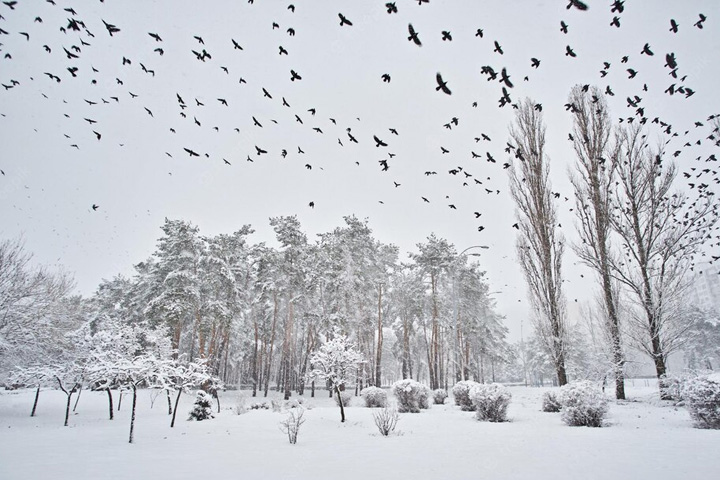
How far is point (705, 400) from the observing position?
9.39 meters

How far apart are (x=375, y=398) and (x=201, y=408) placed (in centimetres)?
936

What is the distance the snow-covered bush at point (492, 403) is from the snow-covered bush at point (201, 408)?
11512 mm

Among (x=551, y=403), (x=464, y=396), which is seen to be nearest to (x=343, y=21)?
(x=551, y=403)

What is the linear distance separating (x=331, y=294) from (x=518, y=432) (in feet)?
64.5

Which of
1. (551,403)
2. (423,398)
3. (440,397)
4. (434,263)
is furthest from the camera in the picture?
(434,263)

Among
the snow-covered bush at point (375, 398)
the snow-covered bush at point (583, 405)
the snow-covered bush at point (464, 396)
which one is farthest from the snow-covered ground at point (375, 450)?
the snow-covered bush at point (375, 398)

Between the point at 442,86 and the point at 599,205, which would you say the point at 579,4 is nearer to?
the point at 442,86

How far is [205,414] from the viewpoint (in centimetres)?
1499

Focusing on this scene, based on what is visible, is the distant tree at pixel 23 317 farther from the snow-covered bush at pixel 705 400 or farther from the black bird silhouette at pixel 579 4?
the snow-covered bush at pixel 705 400

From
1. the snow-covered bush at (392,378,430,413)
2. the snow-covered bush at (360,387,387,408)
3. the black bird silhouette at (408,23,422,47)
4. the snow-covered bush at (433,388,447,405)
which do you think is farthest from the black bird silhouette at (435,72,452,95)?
the snow-covered bush at (433,388,447,405)

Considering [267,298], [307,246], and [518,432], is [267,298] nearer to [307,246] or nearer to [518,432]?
[307,246]

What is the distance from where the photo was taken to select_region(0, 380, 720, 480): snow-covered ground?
19.4 feet

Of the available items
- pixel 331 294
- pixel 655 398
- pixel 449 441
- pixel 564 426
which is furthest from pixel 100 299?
pixel 655 398

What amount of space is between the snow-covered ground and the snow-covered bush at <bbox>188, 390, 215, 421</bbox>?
1.52 m
